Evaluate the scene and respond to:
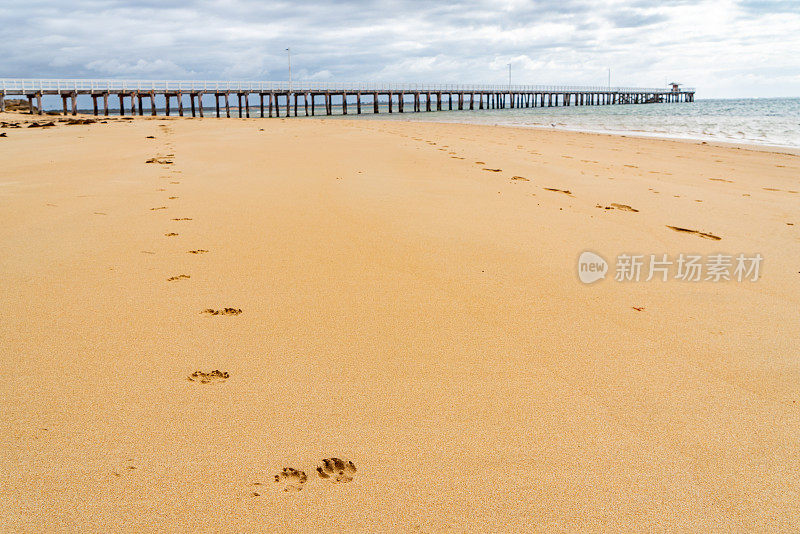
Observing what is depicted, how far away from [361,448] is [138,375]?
0.92m

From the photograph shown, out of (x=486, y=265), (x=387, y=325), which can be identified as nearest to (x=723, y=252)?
(x=486, y=265)

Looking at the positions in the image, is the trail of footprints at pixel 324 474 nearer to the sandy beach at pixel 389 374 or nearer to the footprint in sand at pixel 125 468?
the sandy beach at pixel 389 374

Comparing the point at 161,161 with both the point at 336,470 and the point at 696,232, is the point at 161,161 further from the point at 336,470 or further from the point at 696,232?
the point at 336,470

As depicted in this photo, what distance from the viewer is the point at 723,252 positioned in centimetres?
349

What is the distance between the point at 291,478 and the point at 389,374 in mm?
588

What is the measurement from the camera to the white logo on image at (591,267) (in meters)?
2.98

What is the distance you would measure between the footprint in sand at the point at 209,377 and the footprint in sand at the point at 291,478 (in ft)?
1.83

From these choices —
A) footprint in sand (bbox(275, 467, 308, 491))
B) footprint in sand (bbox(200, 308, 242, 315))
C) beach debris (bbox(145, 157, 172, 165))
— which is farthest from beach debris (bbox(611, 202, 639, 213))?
beach debris (bbox(145, 157, 172, 165))

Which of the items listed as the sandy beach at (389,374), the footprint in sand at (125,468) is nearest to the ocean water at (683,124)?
the sandy beach at (389,374)

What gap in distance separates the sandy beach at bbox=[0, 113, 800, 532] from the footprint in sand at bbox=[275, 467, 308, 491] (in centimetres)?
1

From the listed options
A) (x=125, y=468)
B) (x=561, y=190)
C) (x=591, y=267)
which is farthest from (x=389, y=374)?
(x=561, y=190)

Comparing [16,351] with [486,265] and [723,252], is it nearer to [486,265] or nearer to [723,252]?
[486,265]

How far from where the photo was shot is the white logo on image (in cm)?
298

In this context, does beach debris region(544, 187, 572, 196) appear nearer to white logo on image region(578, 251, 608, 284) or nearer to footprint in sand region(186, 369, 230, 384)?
white logo on image region(578, 251, 608, 284)
